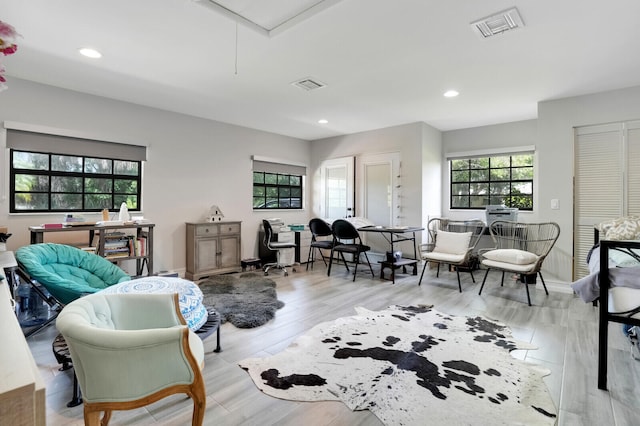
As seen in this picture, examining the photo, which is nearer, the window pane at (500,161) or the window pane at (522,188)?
the window pane at (522,188)

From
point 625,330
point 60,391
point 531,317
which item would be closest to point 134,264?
point 60,391

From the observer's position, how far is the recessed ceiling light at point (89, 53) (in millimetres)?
2867

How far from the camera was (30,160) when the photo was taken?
3744 millimetres

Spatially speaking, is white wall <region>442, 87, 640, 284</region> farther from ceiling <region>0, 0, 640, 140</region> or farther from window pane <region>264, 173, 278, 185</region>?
window pane <region>264, 173, 278, 185</region>

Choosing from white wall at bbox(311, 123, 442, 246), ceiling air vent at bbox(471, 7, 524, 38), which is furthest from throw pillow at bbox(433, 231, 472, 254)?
ceiling air vent at bbox(471, 7, 524, 38)

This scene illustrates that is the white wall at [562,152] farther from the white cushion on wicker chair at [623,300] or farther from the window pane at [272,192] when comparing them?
the window pane at [272,192]

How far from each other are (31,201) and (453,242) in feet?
17.3

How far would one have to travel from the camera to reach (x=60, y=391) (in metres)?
1.92

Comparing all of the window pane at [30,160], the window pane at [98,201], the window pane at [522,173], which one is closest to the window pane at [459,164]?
the window pane at [522,173]

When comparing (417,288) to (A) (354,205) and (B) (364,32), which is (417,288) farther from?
(B) (364,32)

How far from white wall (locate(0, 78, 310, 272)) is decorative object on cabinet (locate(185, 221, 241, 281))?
241 mm

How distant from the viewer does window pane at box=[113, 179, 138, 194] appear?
173 inches

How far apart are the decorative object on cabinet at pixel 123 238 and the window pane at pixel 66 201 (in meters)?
Answer: 0.40

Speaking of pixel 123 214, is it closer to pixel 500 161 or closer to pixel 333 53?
pixel 333 53
